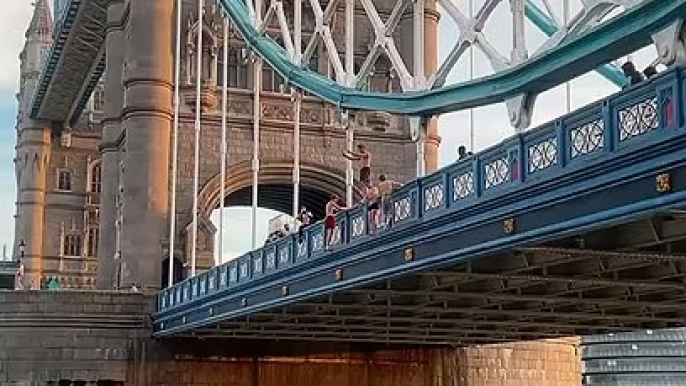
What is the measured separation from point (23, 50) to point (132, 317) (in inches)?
1474

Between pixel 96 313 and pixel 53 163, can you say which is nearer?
pixel 96 313

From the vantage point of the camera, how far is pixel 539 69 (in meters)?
13.3

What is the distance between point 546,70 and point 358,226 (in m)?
4.83

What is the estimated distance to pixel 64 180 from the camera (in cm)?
5650

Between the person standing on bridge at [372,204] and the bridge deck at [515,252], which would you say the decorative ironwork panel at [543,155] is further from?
the person standing on bridge at [372,204]

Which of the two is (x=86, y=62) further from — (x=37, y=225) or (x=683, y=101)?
(x=683, y=101)

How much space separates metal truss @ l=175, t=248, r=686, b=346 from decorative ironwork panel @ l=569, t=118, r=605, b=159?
76.0 inches

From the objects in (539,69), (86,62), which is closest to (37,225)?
(86,62)

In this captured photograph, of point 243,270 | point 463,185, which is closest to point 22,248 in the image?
point 243,270

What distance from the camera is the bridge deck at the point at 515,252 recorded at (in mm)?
10844

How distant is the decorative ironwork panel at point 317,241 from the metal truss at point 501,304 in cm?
79

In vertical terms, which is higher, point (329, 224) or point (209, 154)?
point (209, 154)

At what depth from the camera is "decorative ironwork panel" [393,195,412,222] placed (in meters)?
15.5

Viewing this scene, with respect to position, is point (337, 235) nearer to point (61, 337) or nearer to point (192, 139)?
point (61, 337)
